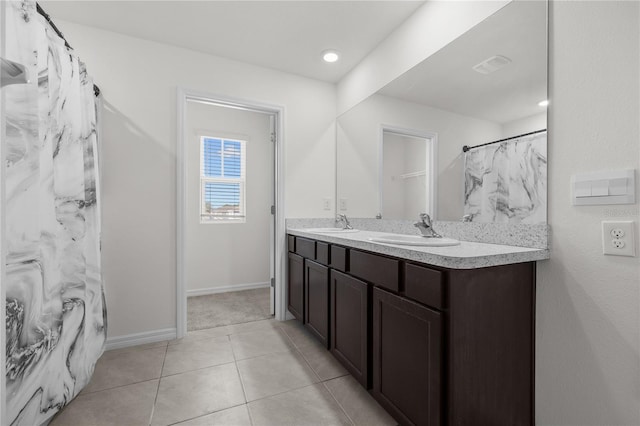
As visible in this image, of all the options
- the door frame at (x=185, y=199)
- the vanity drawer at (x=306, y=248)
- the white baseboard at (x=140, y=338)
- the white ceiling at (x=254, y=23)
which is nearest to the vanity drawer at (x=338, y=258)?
the vanity drawer at (x=306, y=248)

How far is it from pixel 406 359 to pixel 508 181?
38.3 inches

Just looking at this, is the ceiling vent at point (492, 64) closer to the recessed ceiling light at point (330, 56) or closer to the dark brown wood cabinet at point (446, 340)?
the dark brown wood cabinet at point (446, 340)

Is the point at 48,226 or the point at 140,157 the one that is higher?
the point at 140,157

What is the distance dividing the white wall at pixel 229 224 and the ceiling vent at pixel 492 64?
246 centimetres

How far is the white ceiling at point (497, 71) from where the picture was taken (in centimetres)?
128

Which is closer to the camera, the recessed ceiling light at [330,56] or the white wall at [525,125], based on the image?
the white wall at [525,125]

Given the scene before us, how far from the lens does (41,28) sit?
1247mm

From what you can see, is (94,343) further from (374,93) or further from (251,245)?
(374,93)

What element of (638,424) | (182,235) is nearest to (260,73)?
(182,235)

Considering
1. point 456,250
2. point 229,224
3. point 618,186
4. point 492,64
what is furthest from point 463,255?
point 229,224

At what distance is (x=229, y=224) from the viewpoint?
377 cm

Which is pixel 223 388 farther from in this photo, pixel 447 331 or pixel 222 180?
pixel 222 180

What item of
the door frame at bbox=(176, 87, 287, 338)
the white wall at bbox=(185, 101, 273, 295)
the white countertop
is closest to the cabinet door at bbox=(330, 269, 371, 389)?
the white countertop

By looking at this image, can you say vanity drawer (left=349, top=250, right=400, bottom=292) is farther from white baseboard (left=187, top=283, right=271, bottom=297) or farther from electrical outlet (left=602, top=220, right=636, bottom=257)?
white baseboard (left=187, top=283, right=271, bottom=297)
